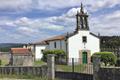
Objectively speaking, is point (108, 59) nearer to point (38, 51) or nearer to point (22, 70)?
point (22, 70)

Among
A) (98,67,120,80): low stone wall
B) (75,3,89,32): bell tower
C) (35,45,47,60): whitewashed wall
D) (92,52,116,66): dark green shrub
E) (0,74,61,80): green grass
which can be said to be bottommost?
(0,74,61,80): green grass

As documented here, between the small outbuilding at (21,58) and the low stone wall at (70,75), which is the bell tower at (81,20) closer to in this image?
the small outbuilding at (21,58)

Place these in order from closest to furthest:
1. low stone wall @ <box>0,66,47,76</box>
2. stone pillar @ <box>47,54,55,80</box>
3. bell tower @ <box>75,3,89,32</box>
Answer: stone pillar @ <box>47,54,55,80</box> < low stone wall @ <box>0,66,47,76</box> < bell tower @ <box>75,3,89,32</box>

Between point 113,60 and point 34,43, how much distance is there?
2325 cm

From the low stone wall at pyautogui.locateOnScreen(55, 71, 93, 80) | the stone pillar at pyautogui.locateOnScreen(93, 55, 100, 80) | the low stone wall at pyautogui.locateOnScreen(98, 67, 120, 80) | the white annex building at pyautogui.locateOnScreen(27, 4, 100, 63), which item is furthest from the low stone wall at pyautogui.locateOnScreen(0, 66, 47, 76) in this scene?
the white annex building at pyautogui.locateOnScreen(27, 4, 100, 63)

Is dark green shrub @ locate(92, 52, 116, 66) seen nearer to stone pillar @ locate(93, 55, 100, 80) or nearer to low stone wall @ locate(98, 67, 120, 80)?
stone pillar @ locate(93, 55, 100, 80)

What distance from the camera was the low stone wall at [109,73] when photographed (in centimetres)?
1999

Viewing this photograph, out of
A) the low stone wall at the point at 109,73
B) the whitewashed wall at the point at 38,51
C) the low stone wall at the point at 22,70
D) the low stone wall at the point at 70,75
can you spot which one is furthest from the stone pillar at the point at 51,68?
the whitewashed wall at the point at 38,51

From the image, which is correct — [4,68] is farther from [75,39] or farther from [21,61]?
[75,39]

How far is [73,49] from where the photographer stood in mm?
51500

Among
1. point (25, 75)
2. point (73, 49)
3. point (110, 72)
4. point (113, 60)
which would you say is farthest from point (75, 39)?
point (110, 72)

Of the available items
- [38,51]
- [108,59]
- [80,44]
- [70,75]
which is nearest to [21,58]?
[108,59]

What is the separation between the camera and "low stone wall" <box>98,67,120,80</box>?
20.0 m

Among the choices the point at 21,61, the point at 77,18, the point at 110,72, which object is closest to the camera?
the point at 110,72
